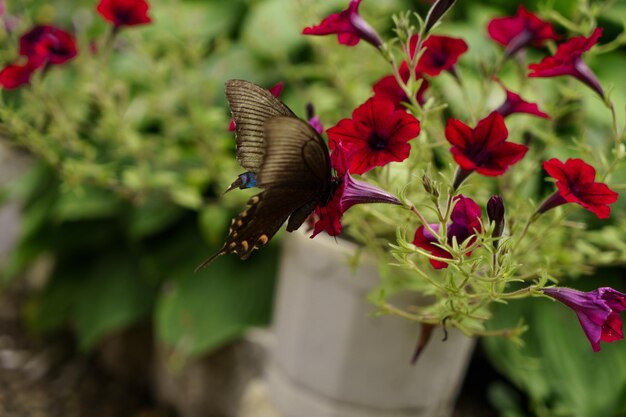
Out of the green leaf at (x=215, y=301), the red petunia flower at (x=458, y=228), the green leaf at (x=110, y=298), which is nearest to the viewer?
the red petunia flower at (x=458, y=228)

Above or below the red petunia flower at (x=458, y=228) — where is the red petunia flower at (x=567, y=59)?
above

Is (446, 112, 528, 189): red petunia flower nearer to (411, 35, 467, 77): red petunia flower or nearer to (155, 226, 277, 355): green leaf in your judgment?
(411, 35, 467, 77): red petunia flower

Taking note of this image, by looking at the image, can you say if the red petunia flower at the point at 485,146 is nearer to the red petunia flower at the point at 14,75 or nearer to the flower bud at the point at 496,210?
the flower bud at the point at 496,210

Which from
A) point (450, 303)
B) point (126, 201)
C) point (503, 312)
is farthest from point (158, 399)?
point (450, 303)

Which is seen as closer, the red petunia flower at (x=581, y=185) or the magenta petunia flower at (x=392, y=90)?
the red petunia flower at (x=581, y=185)

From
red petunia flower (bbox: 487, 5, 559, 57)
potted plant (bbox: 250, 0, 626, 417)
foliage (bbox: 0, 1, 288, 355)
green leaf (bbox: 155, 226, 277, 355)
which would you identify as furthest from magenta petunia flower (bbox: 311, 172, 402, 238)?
green leaf (bbox: 155, 226, 277, 355)

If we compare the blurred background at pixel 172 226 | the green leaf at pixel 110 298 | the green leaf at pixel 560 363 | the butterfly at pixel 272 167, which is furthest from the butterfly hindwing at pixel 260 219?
the green leaf at pixel 110 298
